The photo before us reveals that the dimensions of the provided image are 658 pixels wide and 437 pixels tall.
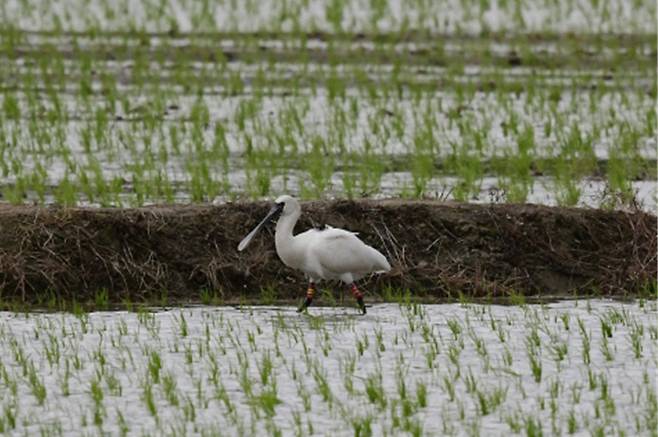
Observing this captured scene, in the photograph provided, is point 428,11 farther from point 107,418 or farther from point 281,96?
point 107,418

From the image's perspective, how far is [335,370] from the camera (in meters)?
7.91

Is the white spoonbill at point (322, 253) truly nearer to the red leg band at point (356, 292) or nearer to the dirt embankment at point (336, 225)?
the red leg band at point (356, 292)

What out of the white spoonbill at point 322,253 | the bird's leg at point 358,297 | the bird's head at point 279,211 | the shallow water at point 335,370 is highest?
the bird's head at point 279,211

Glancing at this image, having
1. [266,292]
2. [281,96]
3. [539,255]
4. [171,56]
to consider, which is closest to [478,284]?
[539,255]

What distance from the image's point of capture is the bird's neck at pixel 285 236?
9383 millimetres

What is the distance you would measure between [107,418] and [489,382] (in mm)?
1684

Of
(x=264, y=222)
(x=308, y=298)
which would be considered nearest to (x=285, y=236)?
(x=264, y=222)

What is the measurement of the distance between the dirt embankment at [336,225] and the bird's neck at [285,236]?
0.64 metres

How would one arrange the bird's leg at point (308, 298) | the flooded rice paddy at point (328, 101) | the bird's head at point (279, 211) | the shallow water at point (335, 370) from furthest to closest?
the flooded rice paddy at point (328, 101), the bird's head at point (279, 211), the bird's leg at point (308, 298), the shallow water at point (335, 370)

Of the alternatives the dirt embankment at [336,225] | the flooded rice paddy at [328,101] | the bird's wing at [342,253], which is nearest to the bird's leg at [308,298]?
the bird's wing at [342,253]

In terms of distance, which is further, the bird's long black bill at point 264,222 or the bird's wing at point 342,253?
the bird's long black bill at point 264,222

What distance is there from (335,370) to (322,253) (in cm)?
144

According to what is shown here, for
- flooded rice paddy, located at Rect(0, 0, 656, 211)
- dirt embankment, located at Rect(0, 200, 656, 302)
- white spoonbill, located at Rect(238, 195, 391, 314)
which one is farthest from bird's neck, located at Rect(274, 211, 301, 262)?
flooded rice paddy, located at Rect(0, 0, 656, 211)

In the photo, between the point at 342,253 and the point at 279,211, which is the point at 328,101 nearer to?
the point at 279,211
